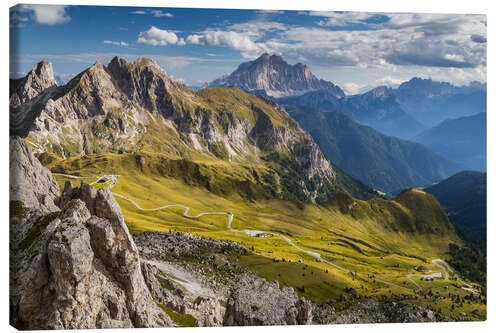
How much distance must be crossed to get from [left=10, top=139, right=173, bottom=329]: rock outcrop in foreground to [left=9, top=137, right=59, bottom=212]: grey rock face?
2.53 metres

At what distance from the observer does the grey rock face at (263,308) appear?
23297mm

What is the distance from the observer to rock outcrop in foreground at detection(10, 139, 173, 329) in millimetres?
17016

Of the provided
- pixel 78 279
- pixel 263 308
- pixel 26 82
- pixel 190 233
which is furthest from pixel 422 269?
pixel 26 82

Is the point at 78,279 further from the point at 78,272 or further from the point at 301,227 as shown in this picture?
the point at 301,227

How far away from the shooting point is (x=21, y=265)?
2006 cm

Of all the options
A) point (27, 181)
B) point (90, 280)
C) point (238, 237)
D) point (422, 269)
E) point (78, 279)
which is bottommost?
point (422, 269)

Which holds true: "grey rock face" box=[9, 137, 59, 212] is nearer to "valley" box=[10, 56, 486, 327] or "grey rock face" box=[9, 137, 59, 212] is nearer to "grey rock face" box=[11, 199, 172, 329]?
"valley" box=[10, 56, 486, 327]

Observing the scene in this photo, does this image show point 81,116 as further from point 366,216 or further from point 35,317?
point 35,317

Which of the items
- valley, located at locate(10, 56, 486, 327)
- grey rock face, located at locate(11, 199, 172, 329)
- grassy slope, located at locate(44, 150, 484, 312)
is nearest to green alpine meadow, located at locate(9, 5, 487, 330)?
grey rock face, located at locate(11, 199, 172, 329)

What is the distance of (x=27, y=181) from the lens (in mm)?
25828

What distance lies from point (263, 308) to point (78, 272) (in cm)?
1234

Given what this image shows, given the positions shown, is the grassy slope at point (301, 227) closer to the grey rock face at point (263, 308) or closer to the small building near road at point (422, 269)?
the small building near road at point (422, 269)
